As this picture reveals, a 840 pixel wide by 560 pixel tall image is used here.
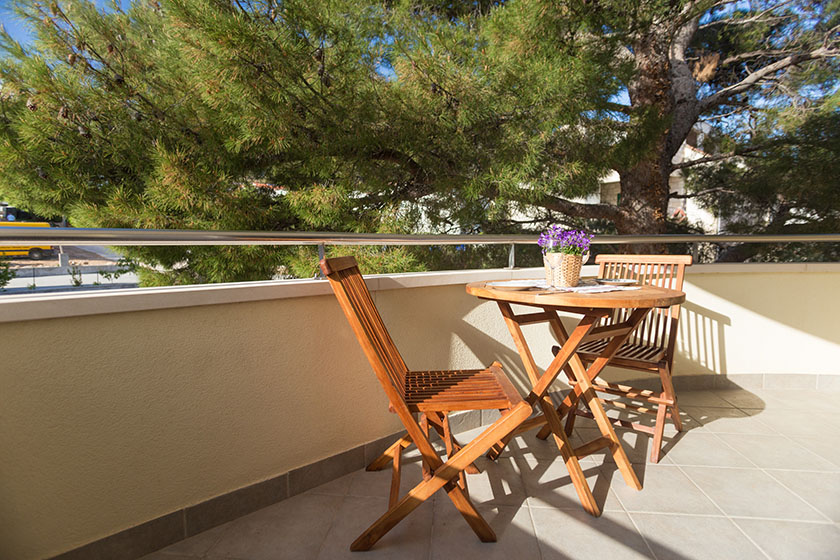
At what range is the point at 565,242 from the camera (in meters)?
1.95

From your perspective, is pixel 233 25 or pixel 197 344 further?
pixel 233 25

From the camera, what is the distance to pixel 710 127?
6.53 m

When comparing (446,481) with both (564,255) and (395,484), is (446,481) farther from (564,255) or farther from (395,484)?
(564,255)

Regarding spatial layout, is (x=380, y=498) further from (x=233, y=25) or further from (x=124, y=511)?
(x=233, y=25)

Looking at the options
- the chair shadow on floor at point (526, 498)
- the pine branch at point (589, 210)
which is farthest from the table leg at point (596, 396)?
the pine branch at point (589, 210)

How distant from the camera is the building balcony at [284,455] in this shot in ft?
4.41

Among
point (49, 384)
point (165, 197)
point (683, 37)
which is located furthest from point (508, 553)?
point (683, 37)

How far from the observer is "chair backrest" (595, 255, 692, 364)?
8.09 ft

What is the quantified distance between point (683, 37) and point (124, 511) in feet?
24.8

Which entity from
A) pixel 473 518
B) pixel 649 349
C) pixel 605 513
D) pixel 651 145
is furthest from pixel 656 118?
pixel 473 518

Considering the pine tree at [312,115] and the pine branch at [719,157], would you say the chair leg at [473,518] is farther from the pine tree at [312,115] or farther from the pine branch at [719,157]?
the pine branch at [719,157]

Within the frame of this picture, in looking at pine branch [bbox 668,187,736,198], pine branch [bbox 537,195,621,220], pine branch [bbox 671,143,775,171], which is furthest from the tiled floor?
pine branch [bbox 668,187,736,198]

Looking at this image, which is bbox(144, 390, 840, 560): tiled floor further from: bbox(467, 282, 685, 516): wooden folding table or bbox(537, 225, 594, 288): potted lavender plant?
bbox(537, 225, 594, 288): potted lavender plant

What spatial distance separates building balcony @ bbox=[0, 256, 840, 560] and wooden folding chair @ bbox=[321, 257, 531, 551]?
0.13 m
